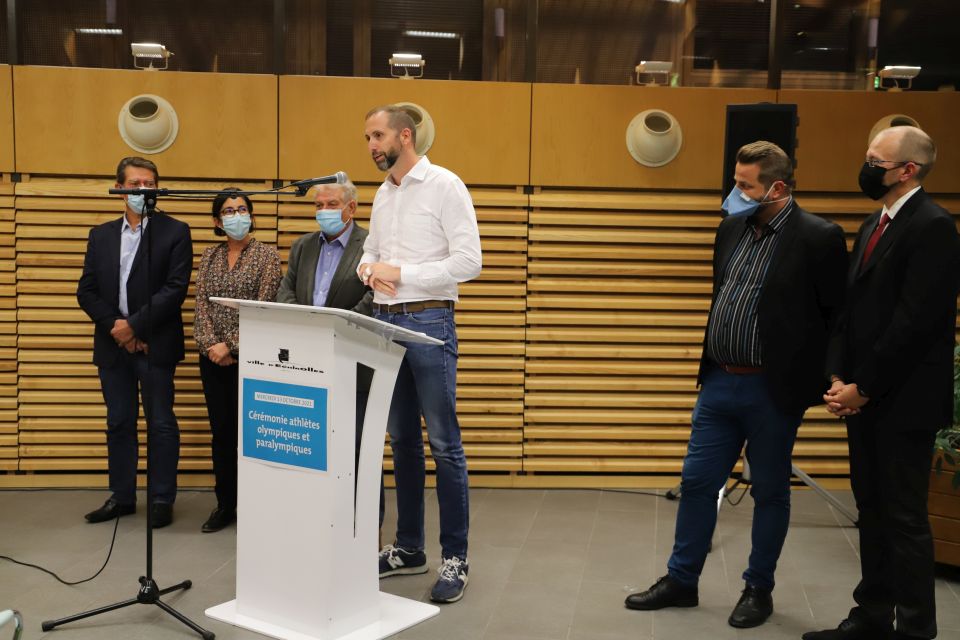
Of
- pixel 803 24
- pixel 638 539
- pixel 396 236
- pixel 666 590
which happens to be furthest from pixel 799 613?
pixel 803 24

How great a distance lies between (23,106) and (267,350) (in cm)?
308

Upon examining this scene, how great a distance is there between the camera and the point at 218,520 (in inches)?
179

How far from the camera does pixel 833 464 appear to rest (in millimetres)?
5500

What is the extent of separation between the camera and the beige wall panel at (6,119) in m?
5.16

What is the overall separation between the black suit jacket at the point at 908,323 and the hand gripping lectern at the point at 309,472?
1.45m

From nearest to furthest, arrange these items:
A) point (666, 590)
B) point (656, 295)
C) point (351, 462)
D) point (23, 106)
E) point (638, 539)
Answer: point (351, 462), point (666, 590), point (638, 539), point (23, 106), point (656, 295)

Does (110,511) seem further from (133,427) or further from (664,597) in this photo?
(664,597)

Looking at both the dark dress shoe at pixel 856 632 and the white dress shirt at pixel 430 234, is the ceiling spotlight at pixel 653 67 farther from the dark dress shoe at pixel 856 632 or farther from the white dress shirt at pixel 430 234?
the dark dress shoe at pixel 856 632

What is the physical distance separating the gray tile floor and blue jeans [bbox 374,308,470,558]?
0.88 feet

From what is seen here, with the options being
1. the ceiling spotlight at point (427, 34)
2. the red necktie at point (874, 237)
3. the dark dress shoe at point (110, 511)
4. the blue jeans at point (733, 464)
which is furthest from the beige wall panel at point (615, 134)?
the dark dress shoe at point (110, 511)

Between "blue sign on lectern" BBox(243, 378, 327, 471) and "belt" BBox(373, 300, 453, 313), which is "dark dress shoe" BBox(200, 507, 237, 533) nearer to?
"blue sign on lectern" BBox(243, 378, 327, 471)

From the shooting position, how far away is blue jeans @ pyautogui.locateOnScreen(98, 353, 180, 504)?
15.5 feet

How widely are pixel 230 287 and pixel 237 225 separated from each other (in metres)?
0.31

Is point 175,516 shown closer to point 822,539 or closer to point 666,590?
point 666,590
